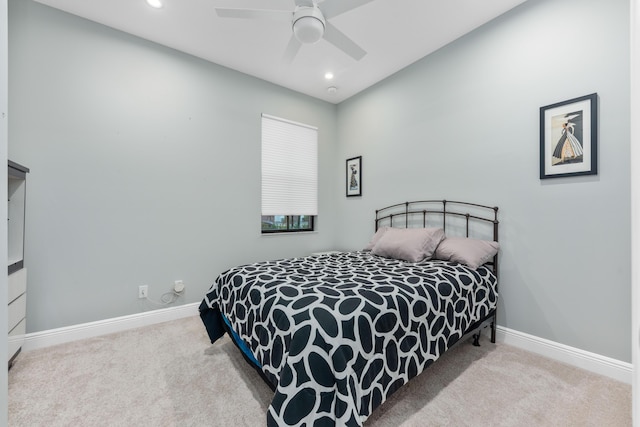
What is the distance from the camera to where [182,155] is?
2.84 metres

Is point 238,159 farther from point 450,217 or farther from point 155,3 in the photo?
point 450,217

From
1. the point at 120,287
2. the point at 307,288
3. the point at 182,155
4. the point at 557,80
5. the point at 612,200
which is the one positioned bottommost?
the point at 120,287

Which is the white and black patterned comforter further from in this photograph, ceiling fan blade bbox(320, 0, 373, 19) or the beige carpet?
ceiling fan blade bbox(320, 0, 373, 19)

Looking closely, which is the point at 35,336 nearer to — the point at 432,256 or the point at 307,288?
the point at 307,288

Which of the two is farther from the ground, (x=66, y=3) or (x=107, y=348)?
(x=66, y=3)

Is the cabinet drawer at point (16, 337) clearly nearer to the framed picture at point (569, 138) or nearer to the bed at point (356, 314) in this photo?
the bed at point (356, 314)

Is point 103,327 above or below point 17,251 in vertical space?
below

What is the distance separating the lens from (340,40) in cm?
207

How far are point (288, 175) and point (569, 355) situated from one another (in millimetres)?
3254

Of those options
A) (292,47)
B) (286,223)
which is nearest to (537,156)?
(292,47)

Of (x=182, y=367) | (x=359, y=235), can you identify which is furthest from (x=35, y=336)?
(x=359, y=235)

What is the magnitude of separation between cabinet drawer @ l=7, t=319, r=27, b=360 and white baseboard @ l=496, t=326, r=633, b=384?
12.1 ft

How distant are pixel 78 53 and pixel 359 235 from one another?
11.5ft

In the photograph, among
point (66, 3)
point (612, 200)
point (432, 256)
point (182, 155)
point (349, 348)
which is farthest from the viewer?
point (182, 155)
